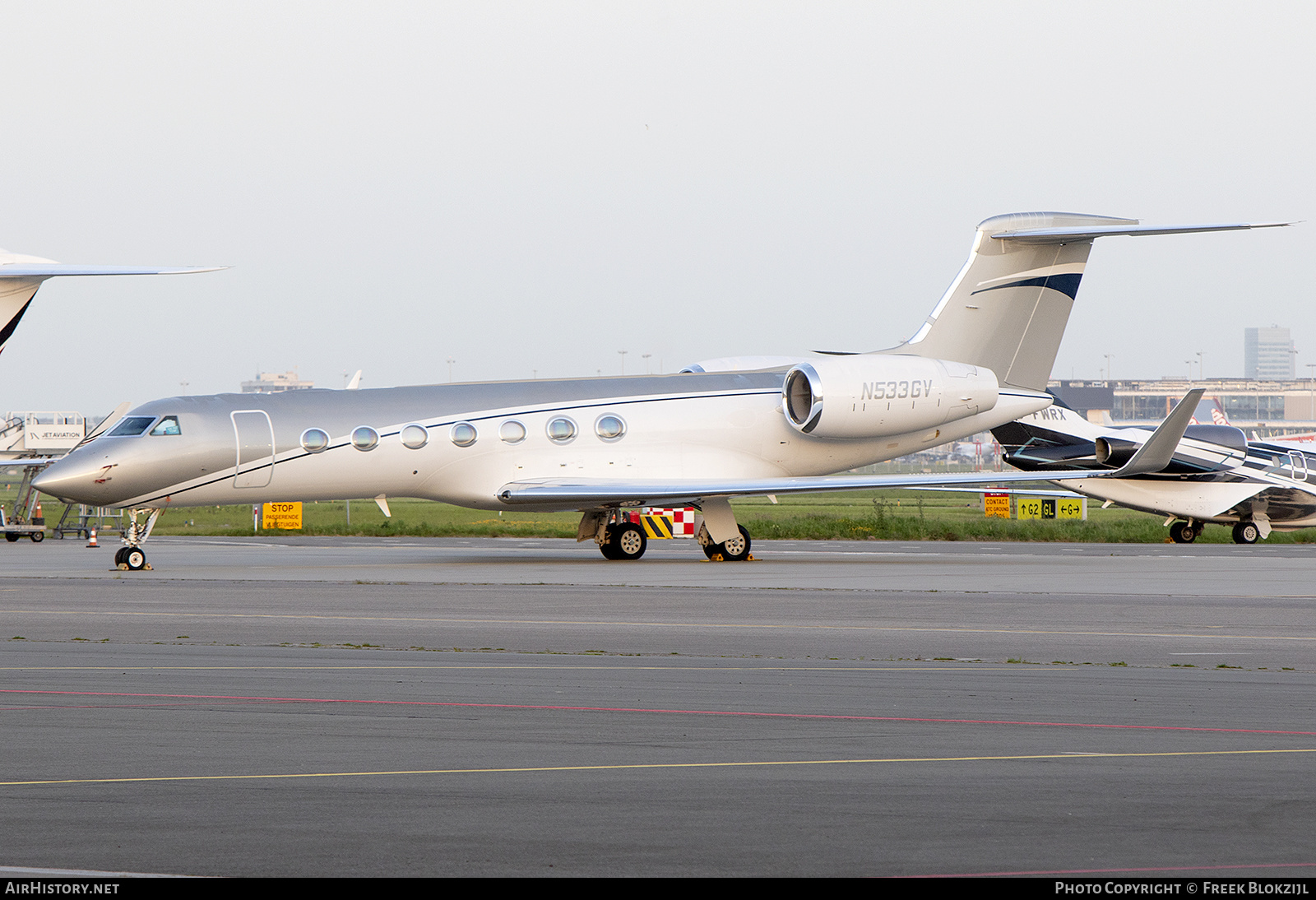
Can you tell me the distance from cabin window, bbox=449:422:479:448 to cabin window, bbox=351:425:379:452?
4.53 feet

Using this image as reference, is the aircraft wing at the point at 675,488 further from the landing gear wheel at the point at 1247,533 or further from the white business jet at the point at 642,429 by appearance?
the landing gear wheel at the point at 1247,533

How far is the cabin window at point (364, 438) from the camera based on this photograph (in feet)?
78.9

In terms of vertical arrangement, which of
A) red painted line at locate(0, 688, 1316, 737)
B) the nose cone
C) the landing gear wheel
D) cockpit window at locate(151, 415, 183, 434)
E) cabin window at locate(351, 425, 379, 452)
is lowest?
the landing gear wheel

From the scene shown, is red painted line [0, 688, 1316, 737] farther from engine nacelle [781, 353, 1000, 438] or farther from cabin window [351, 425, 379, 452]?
engine nacelle [781, 353, 1000, 438]

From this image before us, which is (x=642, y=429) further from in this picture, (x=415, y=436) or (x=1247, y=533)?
(x=1247, y=533)

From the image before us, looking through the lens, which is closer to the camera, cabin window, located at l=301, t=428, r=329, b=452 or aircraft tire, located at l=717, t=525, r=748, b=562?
cabin window, located at l=301, t=428, r=329, b=452

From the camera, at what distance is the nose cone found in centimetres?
2231

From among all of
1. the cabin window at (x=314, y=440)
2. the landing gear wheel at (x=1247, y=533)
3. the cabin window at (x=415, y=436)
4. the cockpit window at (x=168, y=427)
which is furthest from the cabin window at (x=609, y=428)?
the landing gear wheel at (x=1247, y=533)

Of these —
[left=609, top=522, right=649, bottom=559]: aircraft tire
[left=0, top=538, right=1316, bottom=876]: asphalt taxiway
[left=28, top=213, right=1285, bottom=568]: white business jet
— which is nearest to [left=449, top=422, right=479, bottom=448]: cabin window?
[left=28, top=213, right=1285, bottom=568]: white business jet

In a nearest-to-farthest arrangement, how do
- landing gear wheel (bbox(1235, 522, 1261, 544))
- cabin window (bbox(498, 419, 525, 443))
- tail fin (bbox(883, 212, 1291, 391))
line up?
cabin window (bbox(498, 419, 525, 443)) < tail fin (bbox(883, 212, 1291, 391)) < landing gear wheel (bbox(1235, 522, 1261, 544))

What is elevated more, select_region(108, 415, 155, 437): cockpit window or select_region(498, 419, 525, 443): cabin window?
select_region(108, 415, 155, 437): cockpit window

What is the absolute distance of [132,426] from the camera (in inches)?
917

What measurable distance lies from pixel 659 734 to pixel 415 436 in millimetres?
17442

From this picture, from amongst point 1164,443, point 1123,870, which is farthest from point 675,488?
point 1123,870
